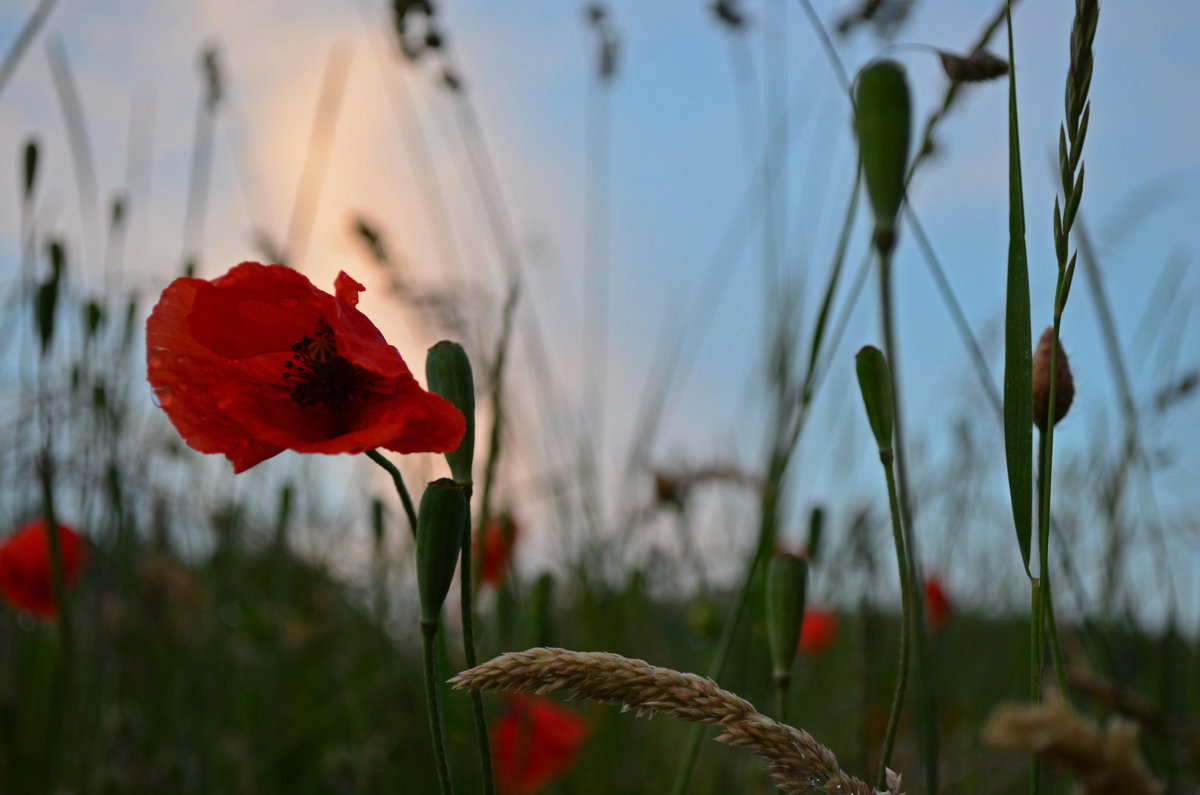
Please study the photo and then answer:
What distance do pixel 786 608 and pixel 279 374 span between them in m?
0.34

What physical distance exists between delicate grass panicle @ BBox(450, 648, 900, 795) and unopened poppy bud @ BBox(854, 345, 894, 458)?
8.3 inches

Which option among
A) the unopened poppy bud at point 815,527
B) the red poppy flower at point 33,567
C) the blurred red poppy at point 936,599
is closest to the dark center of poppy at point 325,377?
the unopened poppy bud at point 815,527

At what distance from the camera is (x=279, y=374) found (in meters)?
0.62

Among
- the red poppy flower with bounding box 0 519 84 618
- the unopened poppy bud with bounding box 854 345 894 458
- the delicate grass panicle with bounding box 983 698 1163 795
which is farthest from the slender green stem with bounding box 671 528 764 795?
the red poppy flower with bounding box 0 519 84 618

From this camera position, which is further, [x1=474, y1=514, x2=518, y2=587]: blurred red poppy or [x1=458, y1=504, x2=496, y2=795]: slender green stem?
[x1=474, y1=514, x2=518, y2=587]: blurred red poppy

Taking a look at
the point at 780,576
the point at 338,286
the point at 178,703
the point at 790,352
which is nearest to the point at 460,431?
the point at 338,286

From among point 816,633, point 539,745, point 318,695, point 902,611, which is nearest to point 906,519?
point 902,611

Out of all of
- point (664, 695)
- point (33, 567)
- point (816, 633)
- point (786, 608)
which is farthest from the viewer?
point (816, 633)

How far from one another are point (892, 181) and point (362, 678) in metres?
1.56

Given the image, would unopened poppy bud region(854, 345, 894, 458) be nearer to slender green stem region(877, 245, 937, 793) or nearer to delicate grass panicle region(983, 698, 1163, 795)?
slender green stem region(877, 245, 937, 793)

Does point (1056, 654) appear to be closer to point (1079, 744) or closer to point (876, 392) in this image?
point (876, 392)

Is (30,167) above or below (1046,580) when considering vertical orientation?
above

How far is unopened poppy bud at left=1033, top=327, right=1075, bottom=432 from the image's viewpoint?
1.75 ft

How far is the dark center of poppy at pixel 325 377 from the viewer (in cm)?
61
